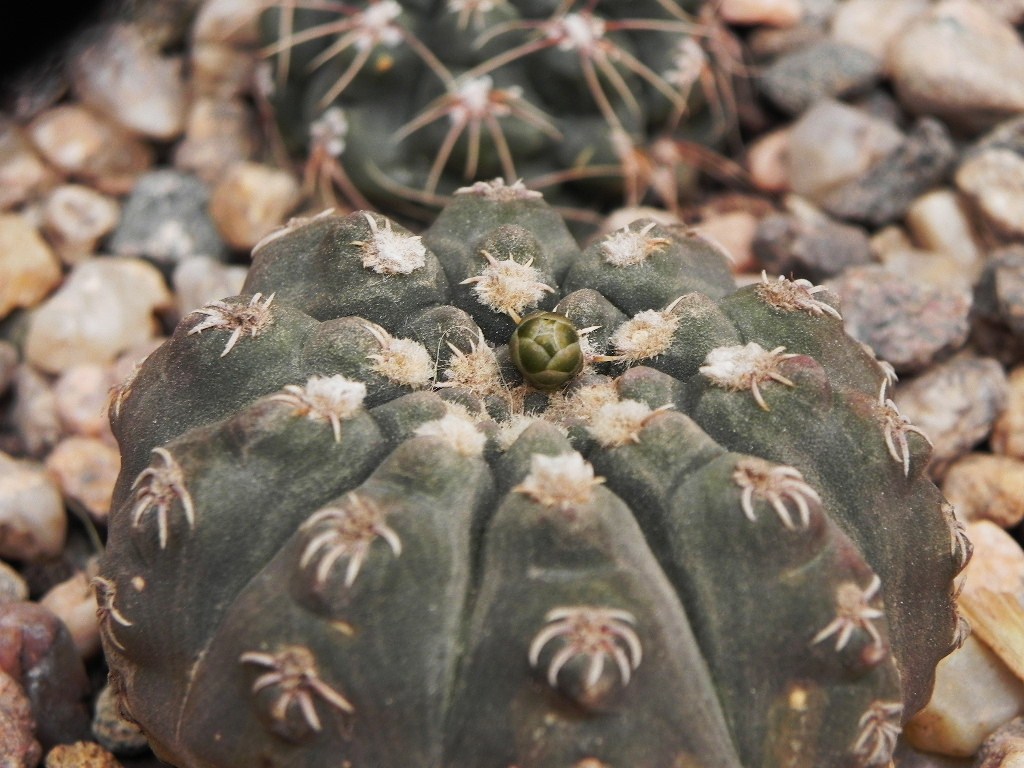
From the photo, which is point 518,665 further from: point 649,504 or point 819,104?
point 819,104

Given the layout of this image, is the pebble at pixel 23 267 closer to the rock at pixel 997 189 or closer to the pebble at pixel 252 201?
the pebble at pixel 252 201

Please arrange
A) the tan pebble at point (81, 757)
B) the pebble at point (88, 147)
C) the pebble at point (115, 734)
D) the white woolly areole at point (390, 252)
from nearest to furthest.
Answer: the white woolly areole at point (390, 252), the tan pebble at point (81, 757), the pebble at point (115, 734), the pebble at point (88, 147)

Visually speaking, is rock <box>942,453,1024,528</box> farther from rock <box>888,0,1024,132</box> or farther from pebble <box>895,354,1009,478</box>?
rock <box>888,0,1024,132</box>

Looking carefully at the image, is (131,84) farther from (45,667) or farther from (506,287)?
(506,287)

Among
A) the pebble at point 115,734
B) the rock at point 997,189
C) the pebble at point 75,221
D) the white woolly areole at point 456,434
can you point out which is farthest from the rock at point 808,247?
the pebble at point 115,734

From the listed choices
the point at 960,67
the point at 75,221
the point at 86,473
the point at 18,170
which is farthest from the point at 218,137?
the point at 960,67

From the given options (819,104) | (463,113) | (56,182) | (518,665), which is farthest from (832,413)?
(56,182)

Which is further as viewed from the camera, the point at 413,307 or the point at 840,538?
the point at 413,307
